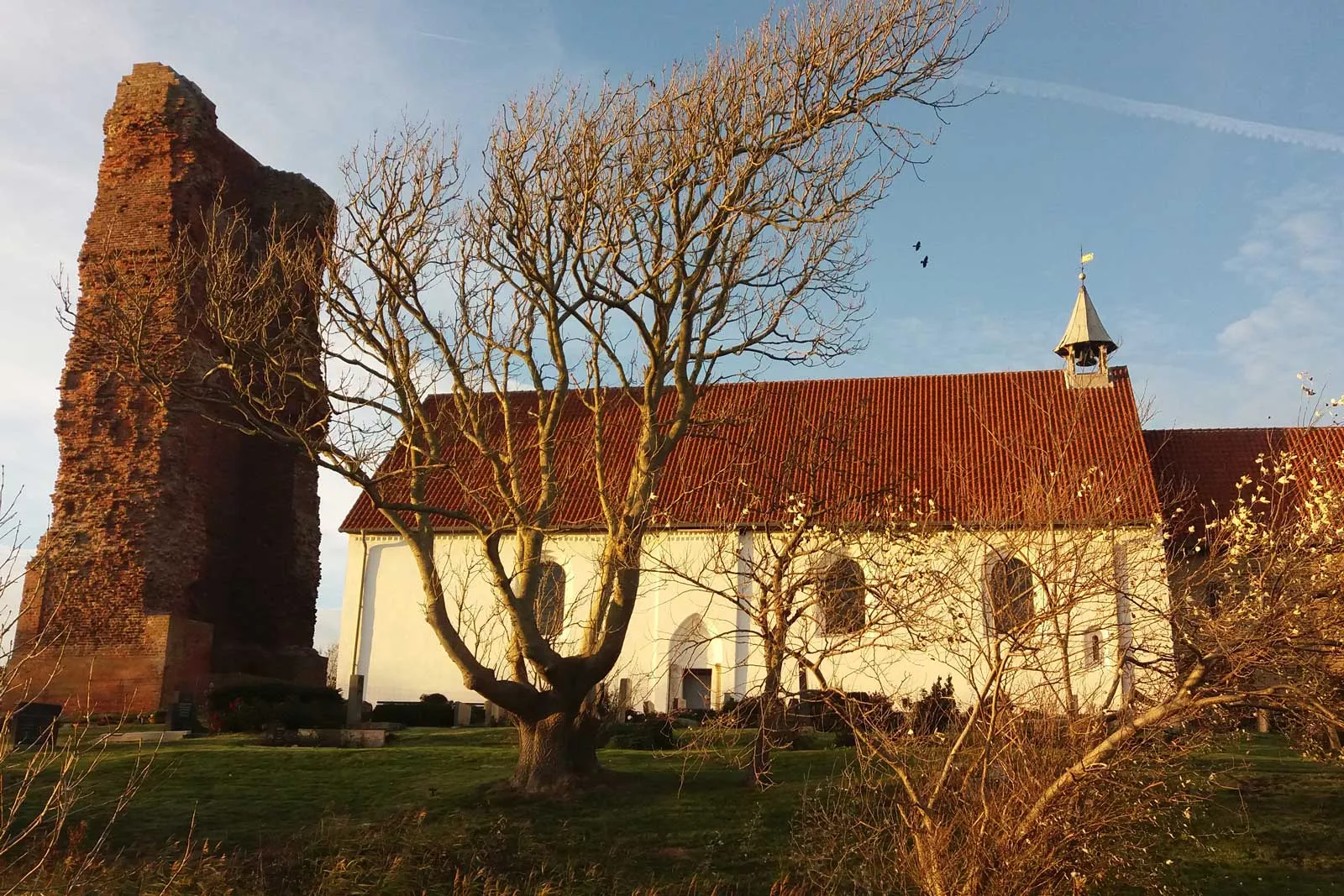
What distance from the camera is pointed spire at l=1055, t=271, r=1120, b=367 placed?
28.6 m

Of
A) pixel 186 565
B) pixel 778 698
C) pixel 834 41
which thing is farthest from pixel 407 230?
pixel 186 565

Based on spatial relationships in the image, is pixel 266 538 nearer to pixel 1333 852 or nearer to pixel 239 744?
pixel 239 744

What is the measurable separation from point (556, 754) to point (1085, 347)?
20045mm

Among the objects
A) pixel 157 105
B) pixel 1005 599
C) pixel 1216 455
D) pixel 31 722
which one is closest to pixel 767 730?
pixel 1005 599

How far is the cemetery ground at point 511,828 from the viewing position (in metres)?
10.8

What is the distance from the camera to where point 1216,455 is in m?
27.1

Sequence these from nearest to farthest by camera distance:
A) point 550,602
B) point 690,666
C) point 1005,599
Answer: point 1005,599 → point 550,602 → point 690,666

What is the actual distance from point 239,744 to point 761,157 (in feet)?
37.1

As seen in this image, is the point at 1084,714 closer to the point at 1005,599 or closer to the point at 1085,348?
the point at 1005,599

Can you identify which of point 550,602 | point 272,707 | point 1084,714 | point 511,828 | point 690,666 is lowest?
point 511,828

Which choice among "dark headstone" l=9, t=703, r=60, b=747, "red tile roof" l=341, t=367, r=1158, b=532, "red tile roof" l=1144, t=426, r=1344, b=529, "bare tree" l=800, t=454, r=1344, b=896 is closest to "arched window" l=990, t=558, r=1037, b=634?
"bare tree" l=800, t=454, r=1344, b=896

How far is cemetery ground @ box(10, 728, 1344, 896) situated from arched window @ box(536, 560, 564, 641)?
7.47ft

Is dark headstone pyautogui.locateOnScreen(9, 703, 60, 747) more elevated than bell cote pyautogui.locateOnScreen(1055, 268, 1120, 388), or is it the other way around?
bell cote pyautogui.locateOnScreen(1055, 268, 1120, 388)

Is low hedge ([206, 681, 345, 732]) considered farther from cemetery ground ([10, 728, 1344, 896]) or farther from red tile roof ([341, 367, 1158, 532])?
red tile roof ([341, 367, 1158, 532])
